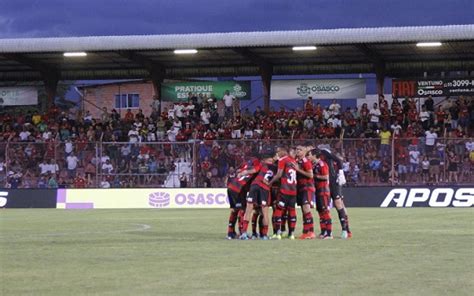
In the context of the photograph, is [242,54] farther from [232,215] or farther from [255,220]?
[232,215]

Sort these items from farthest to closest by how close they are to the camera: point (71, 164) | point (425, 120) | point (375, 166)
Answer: point (425, 120) < point (71, 164) < point (375, 166)

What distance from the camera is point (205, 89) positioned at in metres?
49.9

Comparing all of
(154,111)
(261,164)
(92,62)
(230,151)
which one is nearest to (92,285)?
(261,164)

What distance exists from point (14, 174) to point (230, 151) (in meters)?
9.10

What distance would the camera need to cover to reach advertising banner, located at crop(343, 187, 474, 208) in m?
37.2

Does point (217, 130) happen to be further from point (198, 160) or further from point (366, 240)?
point (366, 240)

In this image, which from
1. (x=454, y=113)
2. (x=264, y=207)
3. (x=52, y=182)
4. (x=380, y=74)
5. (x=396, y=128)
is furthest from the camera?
(x=380, y=74)

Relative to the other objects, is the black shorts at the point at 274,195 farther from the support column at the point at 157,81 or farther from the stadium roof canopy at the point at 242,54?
the support column at the point at 157,81

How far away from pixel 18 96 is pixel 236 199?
35270mm

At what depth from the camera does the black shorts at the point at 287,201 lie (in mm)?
19656

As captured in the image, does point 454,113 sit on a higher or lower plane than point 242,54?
lower

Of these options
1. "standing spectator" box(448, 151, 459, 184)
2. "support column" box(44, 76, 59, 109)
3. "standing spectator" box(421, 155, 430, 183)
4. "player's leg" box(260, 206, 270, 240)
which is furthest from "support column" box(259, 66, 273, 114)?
"player's leg" box(260, 206, 270, 240)

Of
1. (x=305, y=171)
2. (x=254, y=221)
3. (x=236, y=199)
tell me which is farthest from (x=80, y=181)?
(x=305, y=171)

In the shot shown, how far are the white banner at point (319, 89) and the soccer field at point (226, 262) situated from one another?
2459 cm
